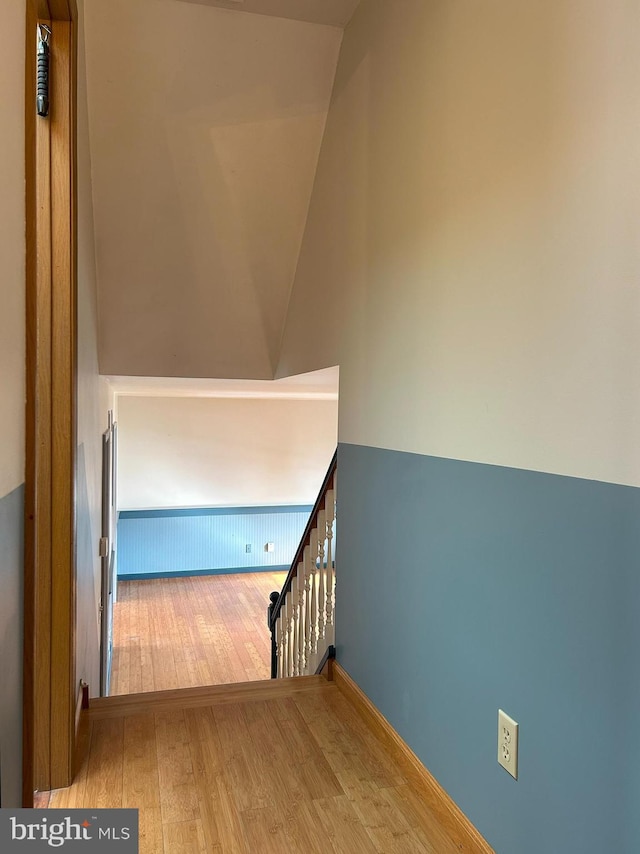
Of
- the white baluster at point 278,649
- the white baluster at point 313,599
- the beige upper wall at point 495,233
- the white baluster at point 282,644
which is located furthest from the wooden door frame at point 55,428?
the white baluster at point 278,649

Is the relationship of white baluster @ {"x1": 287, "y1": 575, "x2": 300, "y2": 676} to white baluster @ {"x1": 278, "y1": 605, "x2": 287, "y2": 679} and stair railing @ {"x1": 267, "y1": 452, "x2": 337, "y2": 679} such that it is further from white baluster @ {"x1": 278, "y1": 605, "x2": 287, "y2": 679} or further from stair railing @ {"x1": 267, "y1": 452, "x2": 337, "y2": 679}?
white baluster @ {"x1": 278, "y1": 605, "x2": 287, "y2": 679}

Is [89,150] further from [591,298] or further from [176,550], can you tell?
[176,550]

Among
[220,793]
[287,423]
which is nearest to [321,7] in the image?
[220,793]

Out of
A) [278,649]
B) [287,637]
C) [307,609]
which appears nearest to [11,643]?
[307,609]

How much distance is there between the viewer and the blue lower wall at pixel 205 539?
769cm

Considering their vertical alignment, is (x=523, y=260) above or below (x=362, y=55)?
below

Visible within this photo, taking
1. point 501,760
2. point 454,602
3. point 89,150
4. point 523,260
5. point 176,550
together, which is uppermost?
point 89,150

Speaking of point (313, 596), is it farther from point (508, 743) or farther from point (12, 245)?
point (12, 245)

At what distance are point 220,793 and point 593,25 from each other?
2.08 metres

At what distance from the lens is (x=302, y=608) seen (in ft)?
11.1

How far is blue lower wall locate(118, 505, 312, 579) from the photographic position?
7688 mm

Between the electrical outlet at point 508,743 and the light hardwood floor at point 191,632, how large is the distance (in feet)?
13.4

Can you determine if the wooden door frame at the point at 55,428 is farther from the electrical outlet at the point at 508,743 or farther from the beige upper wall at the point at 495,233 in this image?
the electrical outlet at the point at 508,743

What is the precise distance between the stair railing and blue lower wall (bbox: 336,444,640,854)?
782 mm
